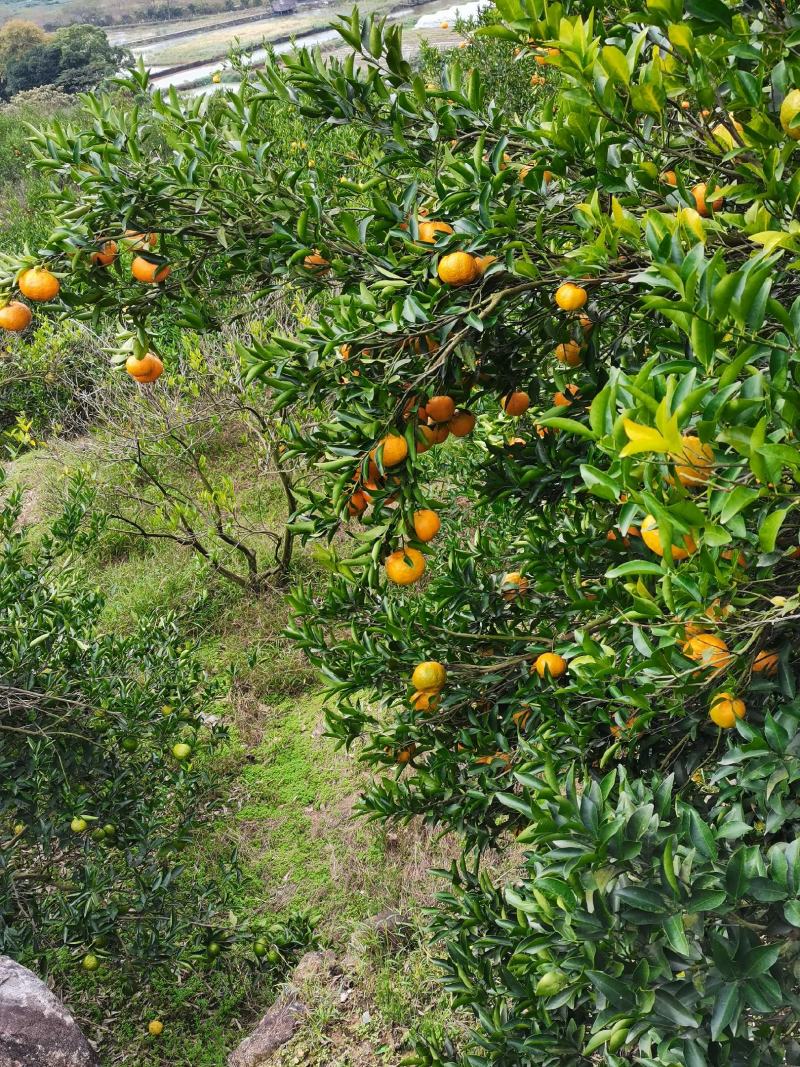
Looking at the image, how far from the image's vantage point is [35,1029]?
222 centimetres

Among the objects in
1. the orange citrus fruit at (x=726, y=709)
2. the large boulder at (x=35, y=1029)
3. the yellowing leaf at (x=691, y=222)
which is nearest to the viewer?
the yellowing leaf at (x=691, y=222)

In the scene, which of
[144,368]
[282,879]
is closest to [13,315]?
[144,368]

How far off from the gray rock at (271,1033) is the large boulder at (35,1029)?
569mm

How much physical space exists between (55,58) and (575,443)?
889 inches

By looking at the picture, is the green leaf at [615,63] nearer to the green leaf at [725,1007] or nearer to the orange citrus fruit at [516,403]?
the orange citrus fruit at [516,403]

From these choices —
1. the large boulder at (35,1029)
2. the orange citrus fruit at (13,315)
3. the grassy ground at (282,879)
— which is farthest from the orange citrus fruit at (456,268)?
the large boulder at (35,1029)

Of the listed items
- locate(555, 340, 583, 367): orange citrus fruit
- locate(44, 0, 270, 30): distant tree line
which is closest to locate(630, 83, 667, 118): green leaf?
locate(555, 340, 583, 367): orange citrus fruit

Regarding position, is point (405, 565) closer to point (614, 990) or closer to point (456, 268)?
point (456, 268)

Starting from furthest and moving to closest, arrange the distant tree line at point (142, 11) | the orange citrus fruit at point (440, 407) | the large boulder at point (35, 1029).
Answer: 1. the distant tree line at point (142, 11)
2. the large boulder at point (35, 1029)
3. the orange citrus fruit at point (440, 407)

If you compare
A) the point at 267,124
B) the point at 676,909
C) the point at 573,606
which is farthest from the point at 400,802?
the point at 267,124

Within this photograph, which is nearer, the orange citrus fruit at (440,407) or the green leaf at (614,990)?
the green leaf at (614,990)

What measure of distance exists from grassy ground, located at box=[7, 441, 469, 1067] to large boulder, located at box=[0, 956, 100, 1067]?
734 mm

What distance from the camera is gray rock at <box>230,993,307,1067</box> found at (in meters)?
2.72

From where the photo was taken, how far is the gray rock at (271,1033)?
2.72 meters
